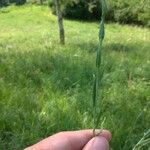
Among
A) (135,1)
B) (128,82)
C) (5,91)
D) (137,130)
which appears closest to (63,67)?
(128,82)

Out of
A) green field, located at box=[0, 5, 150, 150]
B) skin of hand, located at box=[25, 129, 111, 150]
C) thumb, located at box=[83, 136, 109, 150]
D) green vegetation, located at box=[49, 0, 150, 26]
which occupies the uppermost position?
thumb, located at box=[83, 136, 109, 150]

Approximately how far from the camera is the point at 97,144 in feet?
3.23

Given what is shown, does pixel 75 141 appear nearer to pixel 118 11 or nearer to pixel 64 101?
pixel 64 101

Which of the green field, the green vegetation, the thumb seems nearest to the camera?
the thumb

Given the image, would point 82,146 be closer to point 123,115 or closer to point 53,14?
point 123,115

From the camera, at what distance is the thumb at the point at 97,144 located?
3.20ft

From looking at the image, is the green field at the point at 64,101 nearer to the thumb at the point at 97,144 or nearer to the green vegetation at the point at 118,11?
the thumb at the point at 97,144

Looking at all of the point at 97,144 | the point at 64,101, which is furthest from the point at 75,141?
the point at 64,101

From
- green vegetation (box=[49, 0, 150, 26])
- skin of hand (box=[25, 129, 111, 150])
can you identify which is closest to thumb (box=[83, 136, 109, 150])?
skin of hand (box=[25, 129, 111, 150])

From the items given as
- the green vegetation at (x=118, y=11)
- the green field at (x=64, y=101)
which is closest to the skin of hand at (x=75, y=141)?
the green field at (x=64, y=101)

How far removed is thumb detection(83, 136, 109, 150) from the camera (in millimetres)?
977

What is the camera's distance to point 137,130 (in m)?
4.87

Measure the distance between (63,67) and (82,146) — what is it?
7354mm

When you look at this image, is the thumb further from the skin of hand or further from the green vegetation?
the green vegetation
